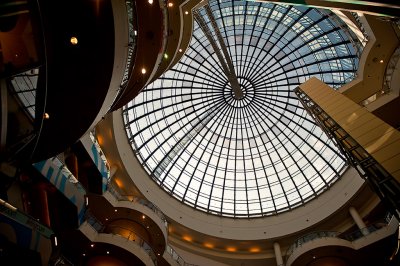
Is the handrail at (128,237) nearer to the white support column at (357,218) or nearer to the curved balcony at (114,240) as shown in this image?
the curved balcony at (114,240)

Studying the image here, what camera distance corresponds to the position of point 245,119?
1216 inches

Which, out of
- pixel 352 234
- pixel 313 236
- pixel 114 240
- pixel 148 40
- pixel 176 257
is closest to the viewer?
pixel 148 40

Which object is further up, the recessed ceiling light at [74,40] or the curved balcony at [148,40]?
the curved balcony at [148,40]

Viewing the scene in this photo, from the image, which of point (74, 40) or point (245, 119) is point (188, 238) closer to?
point (245, 119)

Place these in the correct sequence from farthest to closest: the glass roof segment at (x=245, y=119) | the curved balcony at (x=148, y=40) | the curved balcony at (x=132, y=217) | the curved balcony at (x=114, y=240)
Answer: the glass roof segment at (x=245, y=119) < the curved balcony at (x=132, y=217) < the curved balcony at (x=114, y=240) < the curved balcony at (x=148, y=40)

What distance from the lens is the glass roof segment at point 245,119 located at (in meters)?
26.4

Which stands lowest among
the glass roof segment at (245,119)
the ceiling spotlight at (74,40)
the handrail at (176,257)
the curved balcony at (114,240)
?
the curved balcony at (114,240)

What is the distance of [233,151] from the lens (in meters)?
32.2

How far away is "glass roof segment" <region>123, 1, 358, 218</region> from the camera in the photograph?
2636 cm

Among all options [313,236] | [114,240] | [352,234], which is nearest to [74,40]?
[114,240]

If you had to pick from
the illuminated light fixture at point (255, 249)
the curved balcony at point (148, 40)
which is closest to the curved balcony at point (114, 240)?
the curved balcony at point (148, 40)

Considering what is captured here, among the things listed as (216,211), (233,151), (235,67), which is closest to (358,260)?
(216,211)

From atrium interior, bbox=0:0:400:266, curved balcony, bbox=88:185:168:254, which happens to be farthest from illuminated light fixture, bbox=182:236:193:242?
curved balcony, bbox=88:185:168:254

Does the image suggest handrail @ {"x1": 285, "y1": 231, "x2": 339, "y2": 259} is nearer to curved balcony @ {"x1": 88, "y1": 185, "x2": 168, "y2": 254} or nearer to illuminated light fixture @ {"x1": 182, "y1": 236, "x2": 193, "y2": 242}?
illuminated light fixture @ {"x1": 182, "y1": 236, "x2": 193, "y2": 242}
